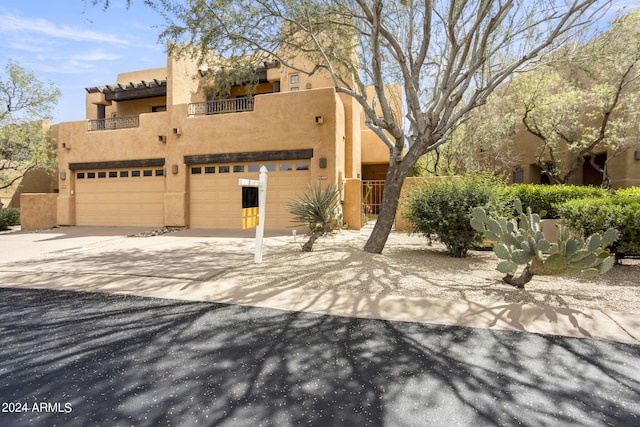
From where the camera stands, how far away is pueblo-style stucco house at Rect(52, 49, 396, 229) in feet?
42.4

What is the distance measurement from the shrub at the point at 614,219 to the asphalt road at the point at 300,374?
3834mm

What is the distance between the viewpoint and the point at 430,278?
585cm

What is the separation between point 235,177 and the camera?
1380cm

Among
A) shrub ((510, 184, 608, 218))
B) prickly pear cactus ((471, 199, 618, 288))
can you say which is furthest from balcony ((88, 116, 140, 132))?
prickly pear cactus ((471, 199, 618, 288))

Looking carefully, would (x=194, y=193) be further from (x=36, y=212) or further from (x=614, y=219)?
(x=614, y=219)

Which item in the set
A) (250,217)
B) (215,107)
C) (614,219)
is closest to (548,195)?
(614,219)

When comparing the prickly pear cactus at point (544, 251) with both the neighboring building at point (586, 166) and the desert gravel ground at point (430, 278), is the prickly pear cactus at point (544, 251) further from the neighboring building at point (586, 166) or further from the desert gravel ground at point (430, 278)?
the neighboring building at point (586, 166)

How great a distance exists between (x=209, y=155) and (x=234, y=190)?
6.06 feet

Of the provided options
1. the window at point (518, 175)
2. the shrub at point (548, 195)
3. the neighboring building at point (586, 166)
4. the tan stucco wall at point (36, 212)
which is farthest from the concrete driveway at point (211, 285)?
the window at point (518, 175)

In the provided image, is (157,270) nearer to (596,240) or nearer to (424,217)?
(424,217)

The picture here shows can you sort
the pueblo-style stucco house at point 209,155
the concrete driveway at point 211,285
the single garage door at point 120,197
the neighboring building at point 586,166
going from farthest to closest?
the single garage door at point 120,197 < the neighboring building at point 586,166 < the pueblo-style stucco house at point 209,155 < the concrete driveway at point 211,285

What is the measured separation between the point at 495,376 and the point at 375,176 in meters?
17.6

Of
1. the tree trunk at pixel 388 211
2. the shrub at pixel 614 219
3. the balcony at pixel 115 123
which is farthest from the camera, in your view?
the balcony at pixel 115 123

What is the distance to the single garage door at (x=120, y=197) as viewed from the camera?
15164 millimetres
